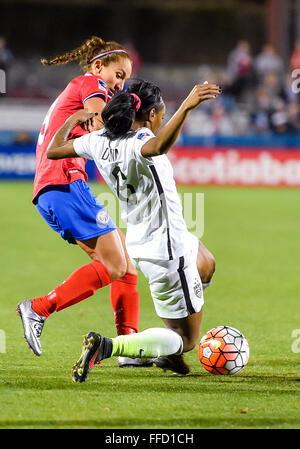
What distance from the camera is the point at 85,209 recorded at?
16.6 feet

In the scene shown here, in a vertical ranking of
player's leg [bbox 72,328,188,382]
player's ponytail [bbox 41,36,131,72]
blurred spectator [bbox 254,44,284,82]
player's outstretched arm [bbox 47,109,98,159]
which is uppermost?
blurred spectator [bbox 254,44,284,82]

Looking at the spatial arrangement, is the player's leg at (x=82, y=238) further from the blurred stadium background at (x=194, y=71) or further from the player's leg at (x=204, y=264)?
the blurred stadium background at (x=194, y=71)

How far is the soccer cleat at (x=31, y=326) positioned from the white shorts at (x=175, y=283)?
0.73 m

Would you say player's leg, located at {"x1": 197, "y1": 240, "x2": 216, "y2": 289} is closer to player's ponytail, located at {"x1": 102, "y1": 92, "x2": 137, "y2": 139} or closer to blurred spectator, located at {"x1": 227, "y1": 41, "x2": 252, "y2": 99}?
player's ponytail, located at {"x1": 102, "y1": 92, "x2": 137, "y2": 139}

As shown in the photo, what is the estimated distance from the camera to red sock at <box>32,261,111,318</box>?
483cm

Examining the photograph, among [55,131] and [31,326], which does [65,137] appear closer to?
[55,131]

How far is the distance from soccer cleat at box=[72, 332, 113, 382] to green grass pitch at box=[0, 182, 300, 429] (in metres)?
0.11

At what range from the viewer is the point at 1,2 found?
3077 centimetres

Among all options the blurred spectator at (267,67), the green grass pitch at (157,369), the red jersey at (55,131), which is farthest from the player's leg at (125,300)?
the blurred spectator at (267,67)

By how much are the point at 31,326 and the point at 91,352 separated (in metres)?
A: 0.65

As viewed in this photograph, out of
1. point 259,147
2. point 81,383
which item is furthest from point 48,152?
point 259,147

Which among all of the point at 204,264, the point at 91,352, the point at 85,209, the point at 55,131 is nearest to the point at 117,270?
Result: the point at 85,209

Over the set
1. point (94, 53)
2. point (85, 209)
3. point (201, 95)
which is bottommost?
point (85, 209)

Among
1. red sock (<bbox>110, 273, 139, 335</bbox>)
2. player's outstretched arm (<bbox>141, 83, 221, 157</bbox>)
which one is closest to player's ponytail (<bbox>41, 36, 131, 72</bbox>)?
player's outstretched arm (<bbox>141, 83, 221, 157</bbox>)
